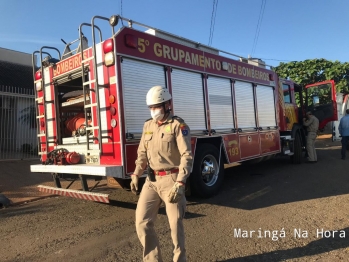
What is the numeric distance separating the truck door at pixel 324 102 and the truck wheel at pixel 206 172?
22.8 ft

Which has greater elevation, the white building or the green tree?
the green tree

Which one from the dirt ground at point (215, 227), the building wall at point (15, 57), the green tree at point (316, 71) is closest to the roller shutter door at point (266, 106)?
the dirt ground at point (215, 227)

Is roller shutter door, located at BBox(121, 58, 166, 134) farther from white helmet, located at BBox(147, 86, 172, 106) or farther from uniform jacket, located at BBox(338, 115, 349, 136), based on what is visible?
uniform jacket, located at BBox(338, 115, 349, 136)

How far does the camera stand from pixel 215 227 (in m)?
4.33

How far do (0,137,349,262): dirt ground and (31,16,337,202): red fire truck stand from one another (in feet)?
1.65

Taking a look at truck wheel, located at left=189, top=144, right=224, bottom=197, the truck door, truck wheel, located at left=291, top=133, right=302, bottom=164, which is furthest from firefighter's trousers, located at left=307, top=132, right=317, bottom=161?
truck wheel, located at left=189, top=144, right=224, bottom=197

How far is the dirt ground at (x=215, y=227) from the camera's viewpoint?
354 cm

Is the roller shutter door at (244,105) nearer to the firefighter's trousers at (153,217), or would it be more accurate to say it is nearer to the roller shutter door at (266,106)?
the roller shutter door at (266,106)

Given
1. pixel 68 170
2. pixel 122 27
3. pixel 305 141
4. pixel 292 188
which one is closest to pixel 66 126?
pixel 68 170

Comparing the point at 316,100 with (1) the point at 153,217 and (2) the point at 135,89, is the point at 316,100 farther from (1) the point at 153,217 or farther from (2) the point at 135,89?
(1) the point at 153,217

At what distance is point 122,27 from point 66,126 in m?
2.50

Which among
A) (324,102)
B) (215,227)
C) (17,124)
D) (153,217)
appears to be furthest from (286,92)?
(17,124)

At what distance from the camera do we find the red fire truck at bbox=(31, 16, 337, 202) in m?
4.64

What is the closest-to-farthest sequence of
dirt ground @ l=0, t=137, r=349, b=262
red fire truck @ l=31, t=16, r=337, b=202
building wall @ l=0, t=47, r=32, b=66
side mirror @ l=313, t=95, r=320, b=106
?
dirt ground @ l=0, t=137, r=349, b=262 < red fire truck @ l=31, t=16, r=337, b=202 < side mirror @ l=313, t=95, r=320, b=106 < building wall @ l=0, t=47, r=32, b=66
